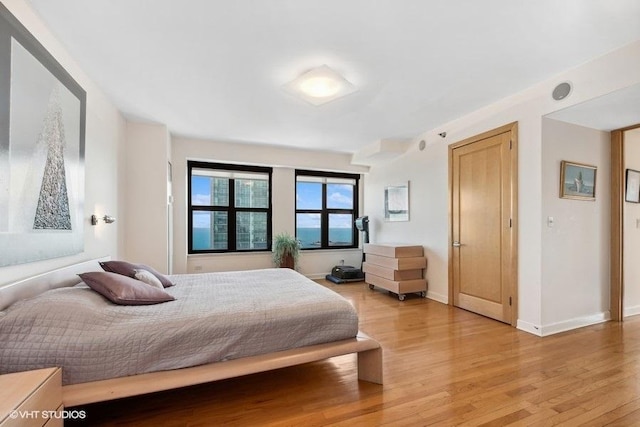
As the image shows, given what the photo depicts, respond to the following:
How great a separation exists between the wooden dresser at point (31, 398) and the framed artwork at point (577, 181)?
14.0ft

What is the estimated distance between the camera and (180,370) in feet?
5.32

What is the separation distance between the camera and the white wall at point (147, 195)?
3895 millimetres

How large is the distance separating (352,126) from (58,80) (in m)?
3.19

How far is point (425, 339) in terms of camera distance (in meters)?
2.81

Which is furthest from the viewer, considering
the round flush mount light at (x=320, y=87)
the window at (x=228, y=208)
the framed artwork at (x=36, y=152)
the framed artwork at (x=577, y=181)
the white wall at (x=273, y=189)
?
the window at (x=228, y=208)

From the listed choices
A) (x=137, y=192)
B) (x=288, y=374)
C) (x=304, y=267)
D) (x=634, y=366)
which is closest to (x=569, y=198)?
(x=634, y=366)

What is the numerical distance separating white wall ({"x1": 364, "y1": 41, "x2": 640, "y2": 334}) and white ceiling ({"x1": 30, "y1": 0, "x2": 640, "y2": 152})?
0.16 meters

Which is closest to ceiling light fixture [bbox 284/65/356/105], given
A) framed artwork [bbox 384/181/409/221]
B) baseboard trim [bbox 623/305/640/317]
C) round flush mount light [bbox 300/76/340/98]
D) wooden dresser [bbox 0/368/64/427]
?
round flush mount light [bbox 300/76/340/98]

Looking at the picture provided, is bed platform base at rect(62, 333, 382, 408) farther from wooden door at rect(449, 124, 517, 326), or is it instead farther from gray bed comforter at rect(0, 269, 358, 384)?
wooden door at rect(449, 124, 517, 326)

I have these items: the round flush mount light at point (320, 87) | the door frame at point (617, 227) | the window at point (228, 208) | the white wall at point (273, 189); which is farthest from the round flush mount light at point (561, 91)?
the window at point (228, 208)

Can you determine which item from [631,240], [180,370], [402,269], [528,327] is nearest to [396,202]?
[402,269]

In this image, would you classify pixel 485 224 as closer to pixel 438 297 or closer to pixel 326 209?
pixel 438 297

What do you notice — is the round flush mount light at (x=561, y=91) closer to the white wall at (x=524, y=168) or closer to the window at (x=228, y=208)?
the white wall at (x=524, y=168)

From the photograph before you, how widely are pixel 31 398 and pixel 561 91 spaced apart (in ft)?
13.9
